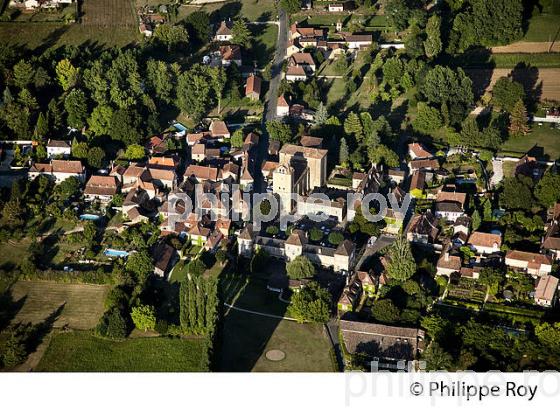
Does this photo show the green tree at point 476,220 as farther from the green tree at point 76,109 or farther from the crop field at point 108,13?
the crop field at point 108,13

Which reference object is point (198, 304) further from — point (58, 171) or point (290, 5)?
point (290, 5)

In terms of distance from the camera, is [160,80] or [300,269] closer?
[300,269]

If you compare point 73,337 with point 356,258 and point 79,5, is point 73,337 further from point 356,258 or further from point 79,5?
point 79,5

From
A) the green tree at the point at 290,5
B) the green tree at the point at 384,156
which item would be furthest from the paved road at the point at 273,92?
the green tree at the point at 384,156

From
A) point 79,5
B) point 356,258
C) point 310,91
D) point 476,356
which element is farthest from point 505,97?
point 79,5

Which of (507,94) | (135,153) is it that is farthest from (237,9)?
(507,94)
